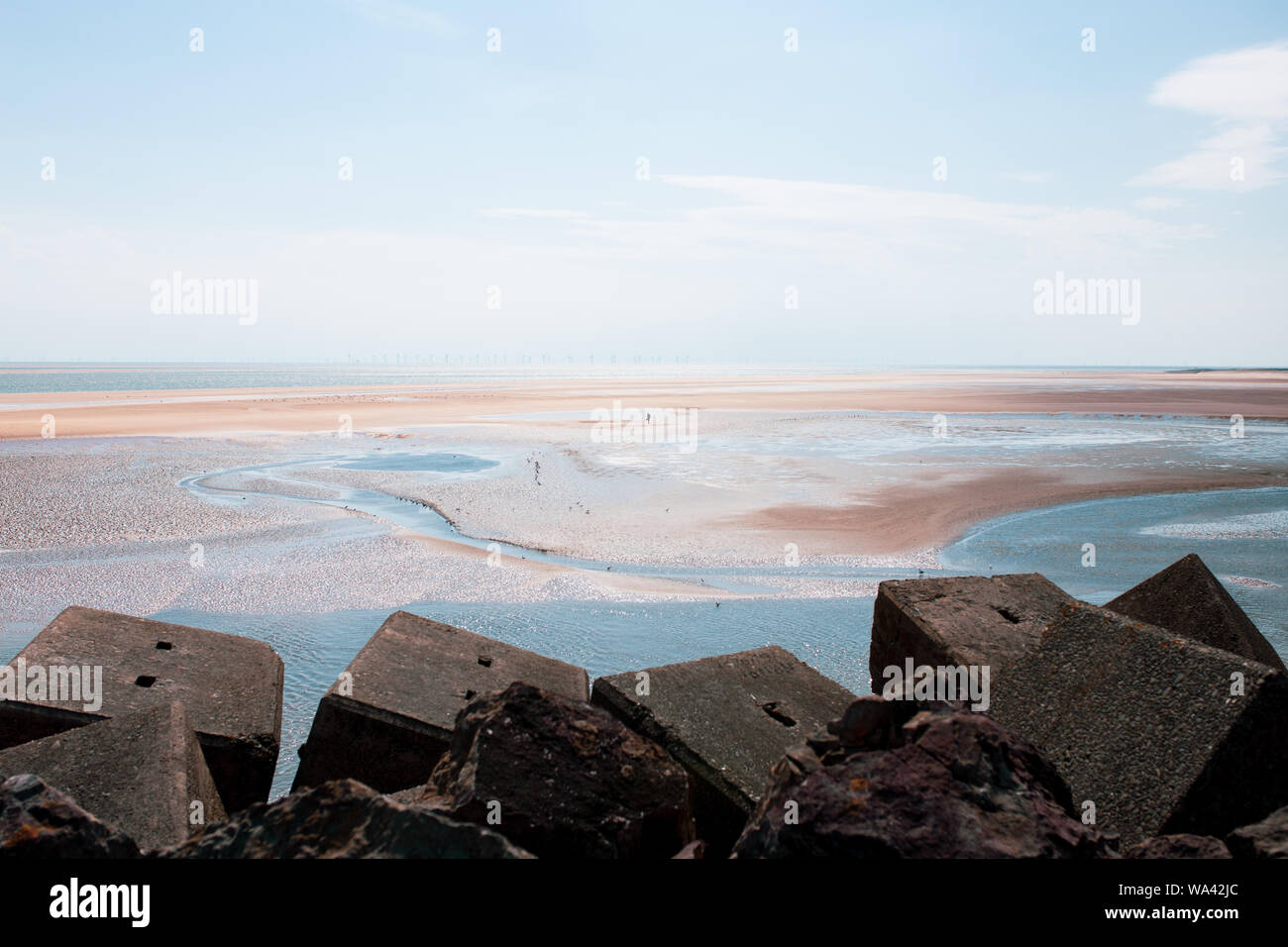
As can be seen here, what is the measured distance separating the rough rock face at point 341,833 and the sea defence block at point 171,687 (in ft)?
4.88

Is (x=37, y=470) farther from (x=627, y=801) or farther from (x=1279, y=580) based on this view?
(x=1279, y=580)

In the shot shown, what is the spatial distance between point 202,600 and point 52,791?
23.5 feet

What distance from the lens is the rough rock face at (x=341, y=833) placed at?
2.35 meters

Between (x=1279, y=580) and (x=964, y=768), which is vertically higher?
(x=964, y=768)

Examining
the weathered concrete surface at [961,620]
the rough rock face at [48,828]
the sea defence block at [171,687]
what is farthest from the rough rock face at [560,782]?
the weathered concrete surface at [961,620]

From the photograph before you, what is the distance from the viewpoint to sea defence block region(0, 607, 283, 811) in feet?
13.2

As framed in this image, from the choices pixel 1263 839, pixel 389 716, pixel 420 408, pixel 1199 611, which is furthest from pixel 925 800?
pixel 420 408

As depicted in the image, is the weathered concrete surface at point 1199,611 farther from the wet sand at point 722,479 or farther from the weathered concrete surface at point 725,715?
the wet sand at point 722,479

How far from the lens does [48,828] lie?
8.50ft

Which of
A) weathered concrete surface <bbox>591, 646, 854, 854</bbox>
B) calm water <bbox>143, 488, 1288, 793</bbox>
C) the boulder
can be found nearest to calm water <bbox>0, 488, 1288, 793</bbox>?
calm water <bbox>143, 488, 1288, 793</bbox>

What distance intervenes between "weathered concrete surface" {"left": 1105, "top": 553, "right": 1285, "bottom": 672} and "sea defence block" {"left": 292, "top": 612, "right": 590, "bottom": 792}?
10.6ft

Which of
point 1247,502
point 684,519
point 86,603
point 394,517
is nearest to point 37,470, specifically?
point 394,517

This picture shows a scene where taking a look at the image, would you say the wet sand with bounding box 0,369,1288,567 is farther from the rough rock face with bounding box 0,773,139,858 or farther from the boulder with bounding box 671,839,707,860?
the rough rock face with bounding box 0,773,139,858
